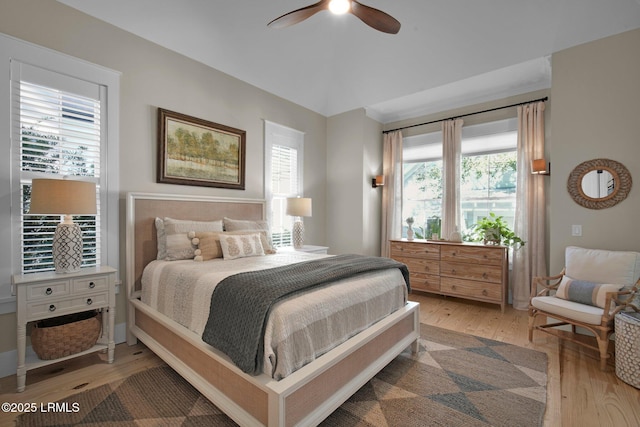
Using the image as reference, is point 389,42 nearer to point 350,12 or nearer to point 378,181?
point 350,12

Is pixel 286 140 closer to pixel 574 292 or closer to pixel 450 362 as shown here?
pixel 450 362

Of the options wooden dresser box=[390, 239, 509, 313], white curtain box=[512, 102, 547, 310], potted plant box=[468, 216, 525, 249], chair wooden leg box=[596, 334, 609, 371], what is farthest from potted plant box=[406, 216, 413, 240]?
chair wooden leg box=[596, 334, 609, 371]

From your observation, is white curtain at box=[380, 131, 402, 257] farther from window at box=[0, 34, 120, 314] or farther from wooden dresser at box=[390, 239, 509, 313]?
window at box=[0, 34, 120, 314]

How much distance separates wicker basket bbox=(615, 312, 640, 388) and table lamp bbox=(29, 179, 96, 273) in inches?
165

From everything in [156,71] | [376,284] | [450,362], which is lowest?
[450,362]

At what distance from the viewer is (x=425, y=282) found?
14.6 feet

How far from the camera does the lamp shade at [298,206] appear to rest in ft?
13.9

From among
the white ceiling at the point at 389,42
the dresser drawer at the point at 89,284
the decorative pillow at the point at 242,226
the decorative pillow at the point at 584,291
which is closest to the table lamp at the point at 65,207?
the dresser drawer at the point at 89,284

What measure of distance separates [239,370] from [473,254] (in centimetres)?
352

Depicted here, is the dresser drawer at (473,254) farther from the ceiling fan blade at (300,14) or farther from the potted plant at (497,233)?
the ceiling fan blade at (300,14)

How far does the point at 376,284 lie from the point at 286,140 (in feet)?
9.91

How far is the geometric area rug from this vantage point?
1813 mm

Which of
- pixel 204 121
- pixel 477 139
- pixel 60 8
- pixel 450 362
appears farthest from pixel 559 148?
pixel 60 8

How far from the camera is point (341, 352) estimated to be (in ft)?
5.90
